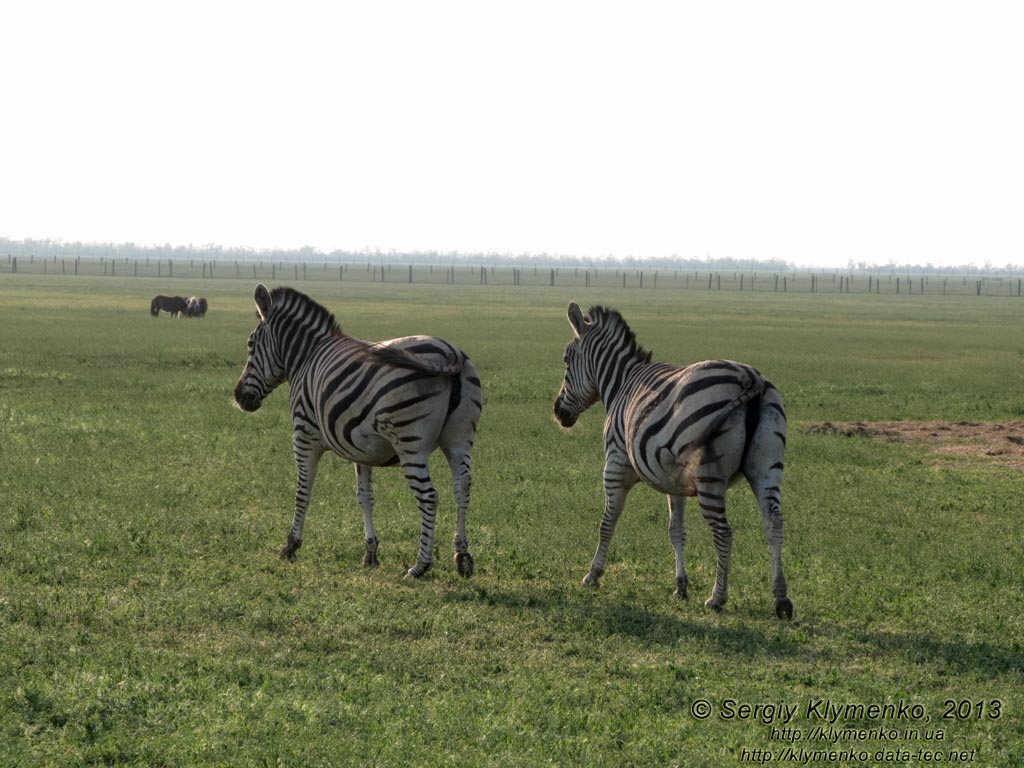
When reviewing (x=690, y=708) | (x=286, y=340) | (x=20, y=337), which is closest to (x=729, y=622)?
(x=690, y=708)

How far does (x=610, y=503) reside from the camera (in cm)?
1089

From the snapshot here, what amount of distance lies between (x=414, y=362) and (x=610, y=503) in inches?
85.9

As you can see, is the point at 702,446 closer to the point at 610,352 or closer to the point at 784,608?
the point at 784,608

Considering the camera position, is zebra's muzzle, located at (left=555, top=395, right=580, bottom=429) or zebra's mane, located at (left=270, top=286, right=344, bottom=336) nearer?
zebra's muzzle, located at (left=555, top=395, right=580, bottom=429)

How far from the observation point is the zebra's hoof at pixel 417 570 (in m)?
11.0

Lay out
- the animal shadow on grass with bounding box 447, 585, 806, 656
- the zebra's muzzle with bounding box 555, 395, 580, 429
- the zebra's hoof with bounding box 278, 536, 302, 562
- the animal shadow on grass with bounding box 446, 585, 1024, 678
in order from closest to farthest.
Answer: the animal shadow on grass with bounding box 446, 585, 1024, 678 → the animal shadow on grass with bounding box 447, 585, 806, 656 → the zebra's hoof with bounding box 278, 536, 302, 562 → the zebra's muzzle with bounding box 555, 395, 580, 429

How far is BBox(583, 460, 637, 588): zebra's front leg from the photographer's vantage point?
1077 cm

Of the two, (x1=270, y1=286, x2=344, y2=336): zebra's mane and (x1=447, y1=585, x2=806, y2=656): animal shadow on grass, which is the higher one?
(x1=270, y1=286, x2=344, y2=336): zebra's mane

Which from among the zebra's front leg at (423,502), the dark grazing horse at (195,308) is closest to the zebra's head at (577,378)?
the zebra's front leg at (423,502)

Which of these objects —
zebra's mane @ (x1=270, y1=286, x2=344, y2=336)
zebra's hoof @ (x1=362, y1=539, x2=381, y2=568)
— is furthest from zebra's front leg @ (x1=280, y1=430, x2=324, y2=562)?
zebra's mane @ (x1=270, y1=286, x2=344, y2=336)

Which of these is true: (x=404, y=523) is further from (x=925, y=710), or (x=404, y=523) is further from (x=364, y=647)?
(x=925, y=710)

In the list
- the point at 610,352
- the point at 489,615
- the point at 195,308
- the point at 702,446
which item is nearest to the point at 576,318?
the point at 610,352

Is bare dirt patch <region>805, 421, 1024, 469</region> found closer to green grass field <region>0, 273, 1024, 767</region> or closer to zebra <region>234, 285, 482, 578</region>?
green grass field <region>0, 273, 1024, 767</region>

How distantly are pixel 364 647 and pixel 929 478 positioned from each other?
10.7 metres
